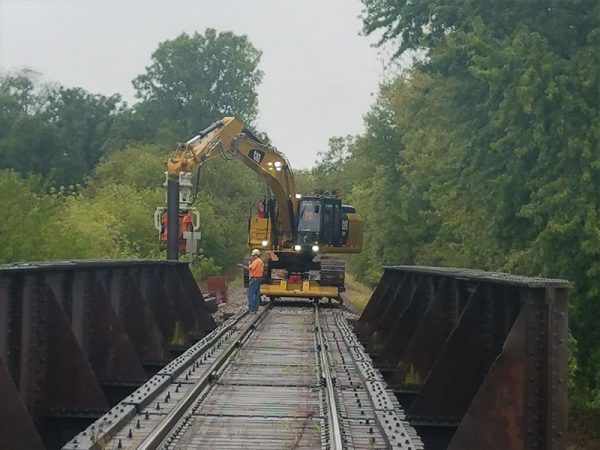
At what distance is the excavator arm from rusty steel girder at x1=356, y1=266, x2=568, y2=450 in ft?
32.8

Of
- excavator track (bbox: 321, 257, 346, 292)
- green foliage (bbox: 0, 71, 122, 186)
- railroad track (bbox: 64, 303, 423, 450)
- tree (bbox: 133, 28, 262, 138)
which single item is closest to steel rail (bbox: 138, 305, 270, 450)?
railroad track (bbox: 64, 303, 423, 450)

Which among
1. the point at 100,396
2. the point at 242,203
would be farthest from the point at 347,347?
the point at 242,203

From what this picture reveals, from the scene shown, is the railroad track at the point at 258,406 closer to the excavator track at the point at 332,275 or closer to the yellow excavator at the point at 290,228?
the excavator track at the point at 332,275

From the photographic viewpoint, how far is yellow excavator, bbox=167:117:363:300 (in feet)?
84.9

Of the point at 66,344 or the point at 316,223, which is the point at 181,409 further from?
the point at 316,223

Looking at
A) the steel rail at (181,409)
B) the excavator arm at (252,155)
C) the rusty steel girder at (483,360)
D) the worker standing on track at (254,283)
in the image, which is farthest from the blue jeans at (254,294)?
the steel rail at (181,409)

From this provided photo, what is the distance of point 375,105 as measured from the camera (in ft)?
169

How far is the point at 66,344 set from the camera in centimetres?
870

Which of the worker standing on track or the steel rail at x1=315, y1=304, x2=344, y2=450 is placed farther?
the worker standing on track

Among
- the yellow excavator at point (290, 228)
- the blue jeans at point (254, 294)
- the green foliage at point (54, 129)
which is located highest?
the green foliage at point (54, 129)

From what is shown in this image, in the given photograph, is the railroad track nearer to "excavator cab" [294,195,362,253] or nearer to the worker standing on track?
the worker standing on track

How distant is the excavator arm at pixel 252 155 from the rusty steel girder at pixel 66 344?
33.8 ft

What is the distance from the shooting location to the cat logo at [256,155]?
26203 millimetres

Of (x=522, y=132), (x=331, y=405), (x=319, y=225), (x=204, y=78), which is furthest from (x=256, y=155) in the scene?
(x=204, y=78)
